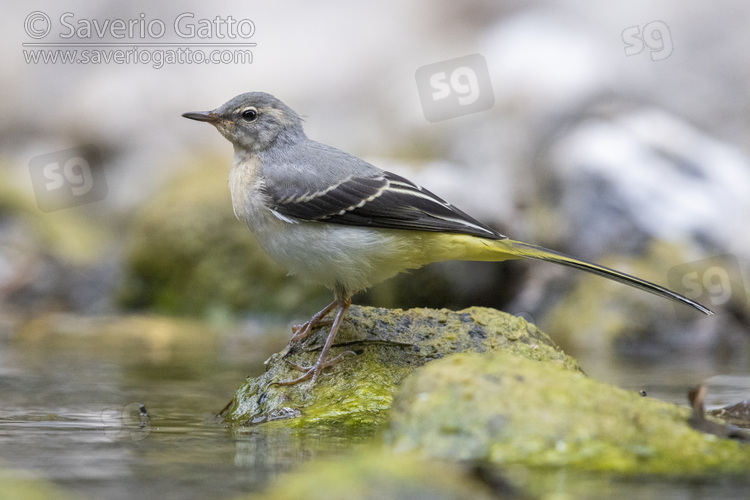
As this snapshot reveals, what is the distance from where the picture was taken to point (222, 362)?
345 inches

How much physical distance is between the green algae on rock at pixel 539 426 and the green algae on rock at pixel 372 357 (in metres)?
1.15

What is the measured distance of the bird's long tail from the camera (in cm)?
538

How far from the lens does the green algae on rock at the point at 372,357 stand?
516cm

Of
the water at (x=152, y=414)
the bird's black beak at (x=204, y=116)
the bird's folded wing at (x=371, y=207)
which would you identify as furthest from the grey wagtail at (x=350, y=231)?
the water at (x=152, y=414)

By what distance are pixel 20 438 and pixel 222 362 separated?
13.1ft

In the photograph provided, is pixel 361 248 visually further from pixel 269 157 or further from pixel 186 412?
pixel 186 412

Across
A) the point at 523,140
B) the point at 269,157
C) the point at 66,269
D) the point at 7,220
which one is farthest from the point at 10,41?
the point at 269,157

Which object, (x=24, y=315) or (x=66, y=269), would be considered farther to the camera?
(x=66, y=269)

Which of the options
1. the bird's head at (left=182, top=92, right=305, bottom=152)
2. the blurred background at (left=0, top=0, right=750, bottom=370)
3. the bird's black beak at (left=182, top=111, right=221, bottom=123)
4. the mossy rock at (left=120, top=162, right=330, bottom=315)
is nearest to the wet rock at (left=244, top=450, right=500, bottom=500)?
the bird's head at (left=182, top=92, right=305, bottom=152)

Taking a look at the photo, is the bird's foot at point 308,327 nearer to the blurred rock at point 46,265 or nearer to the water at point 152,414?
the water at point 152,414

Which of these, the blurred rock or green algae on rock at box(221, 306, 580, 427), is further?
the blurred rock

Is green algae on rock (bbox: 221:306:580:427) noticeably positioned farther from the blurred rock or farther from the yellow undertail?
the blurred rock

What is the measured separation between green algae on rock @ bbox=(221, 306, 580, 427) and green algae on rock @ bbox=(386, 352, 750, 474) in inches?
45.3

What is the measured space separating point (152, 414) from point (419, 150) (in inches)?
396
